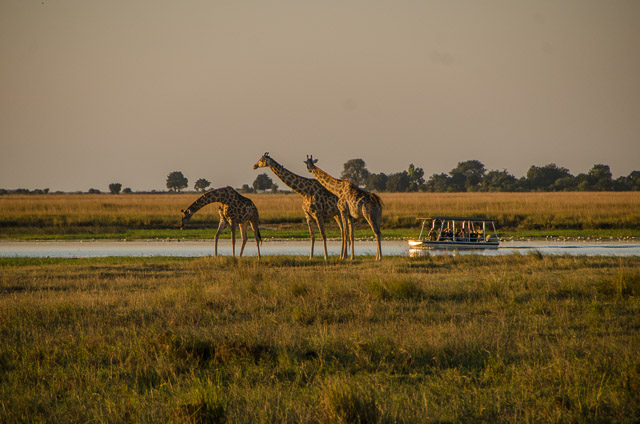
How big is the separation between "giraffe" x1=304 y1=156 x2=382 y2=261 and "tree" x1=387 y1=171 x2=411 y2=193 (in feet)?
363

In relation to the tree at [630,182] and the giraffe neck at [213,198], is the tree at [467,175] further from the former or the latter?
the giraffe neck at [213,198]

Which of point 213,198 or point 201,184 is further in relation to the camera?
point 201,184

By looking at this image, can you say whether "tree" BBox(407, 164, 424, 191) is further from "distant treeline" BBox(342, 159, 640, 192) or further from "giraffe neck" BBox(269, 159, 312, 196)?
"giraffe neck" BBox(269, 159, 312, 196)

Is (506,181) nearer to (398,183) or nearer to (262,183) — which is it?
(398,183)

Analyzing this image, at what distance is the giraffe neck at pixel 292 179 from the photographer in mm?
19812

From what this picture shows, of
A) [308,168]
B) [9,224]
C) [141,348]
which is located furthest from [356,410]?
[9,224]

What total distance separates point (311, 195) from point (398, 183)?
11138 cm

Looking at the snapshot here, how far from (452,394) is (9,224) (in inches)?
1405

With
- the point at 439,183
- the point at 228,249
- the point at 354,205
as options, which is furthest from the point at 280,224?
the point at 439,183

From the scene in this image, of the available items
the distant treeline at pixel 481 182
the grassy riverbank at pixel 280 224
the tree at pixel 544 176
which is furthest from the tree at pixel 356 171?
the grassy riverbank at pixel 280 224

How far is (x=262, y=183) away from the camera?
444ft

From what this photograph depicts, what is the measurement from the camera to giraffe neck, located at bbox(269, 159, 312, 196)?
19.8m

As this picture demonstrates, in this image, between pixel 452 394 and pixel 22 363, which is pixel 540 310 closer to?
pixel 452 394

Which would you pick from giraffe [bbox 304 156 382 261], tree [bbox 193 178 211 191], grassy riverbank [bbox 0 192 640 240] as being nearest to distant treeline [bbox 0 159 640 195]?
tree [bbox 193 178 211 191]
